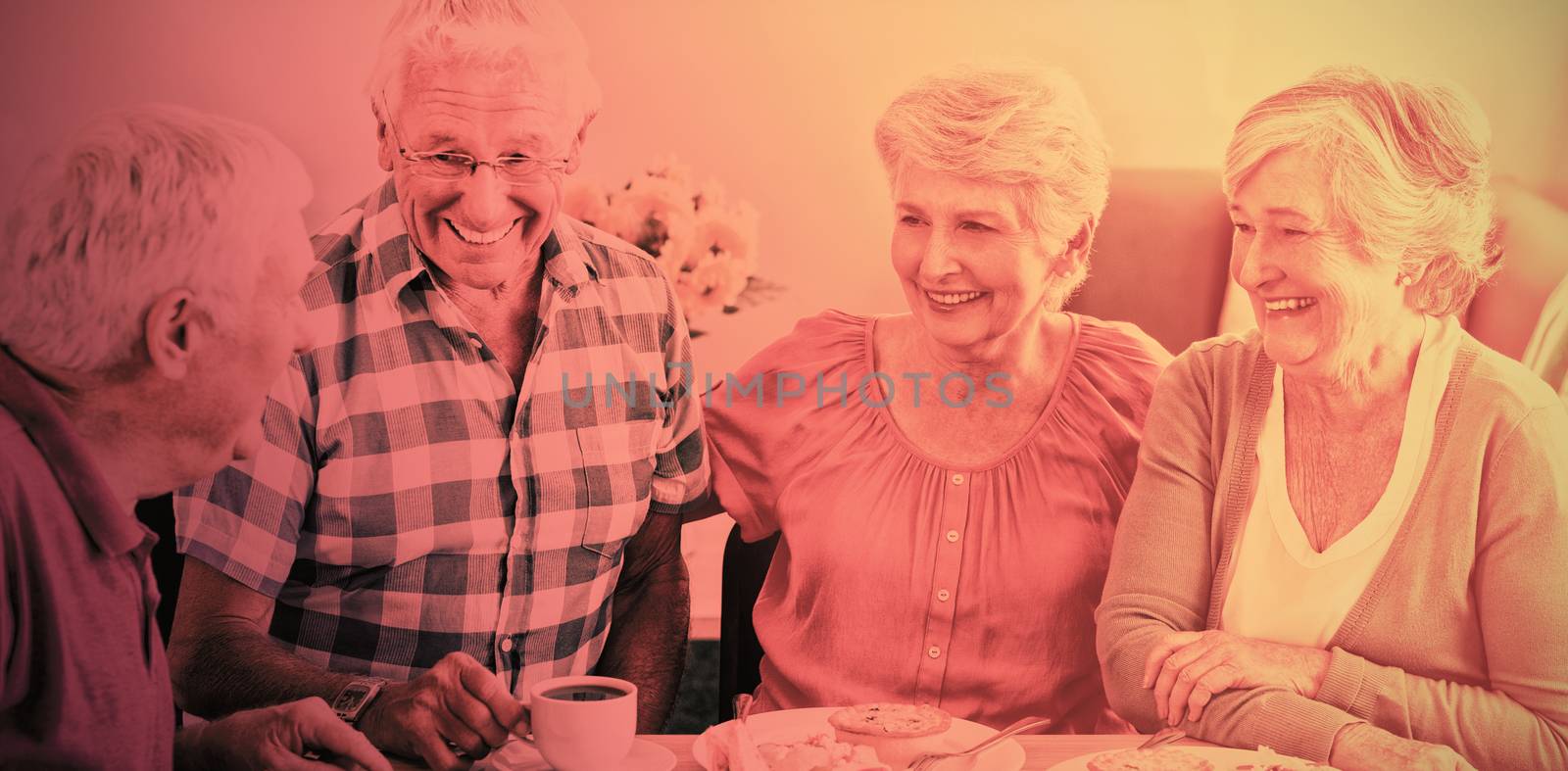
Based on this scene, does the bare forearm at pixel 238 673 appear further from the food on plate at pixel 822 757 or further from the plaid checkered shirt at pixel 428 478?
the food on plate at pixel 822 757

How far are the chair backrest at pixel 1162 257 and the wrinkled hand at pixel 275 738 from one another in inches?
49.1

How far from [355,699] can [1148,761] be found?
3.52ft

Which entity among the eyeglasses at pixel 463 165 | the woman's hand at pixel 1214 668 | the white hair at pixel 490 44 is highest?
the white hair at pixel 490 44

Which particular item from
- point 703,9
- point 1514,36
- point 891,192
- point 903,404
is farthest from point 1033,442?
point 1514,36

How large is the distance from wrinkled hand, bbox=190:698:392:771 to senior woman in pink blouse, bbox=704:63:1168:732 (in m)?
0.65

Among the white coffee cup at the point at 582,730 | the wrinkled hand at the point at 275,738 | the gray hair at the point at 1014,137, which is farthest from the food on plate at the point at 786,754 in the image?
the gray hair at the point at 1014,137

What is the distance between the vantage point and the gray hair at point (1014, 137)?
1.88 m

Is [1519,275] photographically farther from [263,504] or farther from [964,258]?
[263,504]

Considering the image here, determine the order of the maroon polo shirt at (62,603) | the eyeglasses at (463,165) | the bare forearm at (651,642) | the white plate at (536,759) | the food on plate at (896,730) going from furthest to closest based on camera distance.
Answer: the bare forearm at (651,642), the eyeglasses at (463,165), the food on plate at (896,730), the white plate at (536,759), the maroon polo shirt at (62,603)

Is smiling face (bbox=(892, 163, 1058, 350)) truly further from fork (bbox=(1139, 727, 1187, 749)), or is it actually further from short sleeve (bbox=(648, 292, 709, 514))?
fork (bbox=(1139, 727, 1187, 749))

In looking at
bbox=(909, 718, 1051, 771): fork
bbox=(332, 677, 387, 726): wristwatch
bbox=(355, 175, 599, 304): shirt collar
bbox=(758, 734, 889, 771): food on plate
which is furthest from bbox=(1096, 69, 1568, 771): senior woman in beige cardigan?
bbox=(332, 677, 387, 726): wristwatch

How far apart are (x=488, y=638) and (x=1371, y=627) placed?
1.25 meters

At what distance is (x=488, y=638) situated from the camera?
6.14ft

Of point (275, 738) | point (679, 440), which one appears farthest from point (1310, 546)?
point (275, 738)
